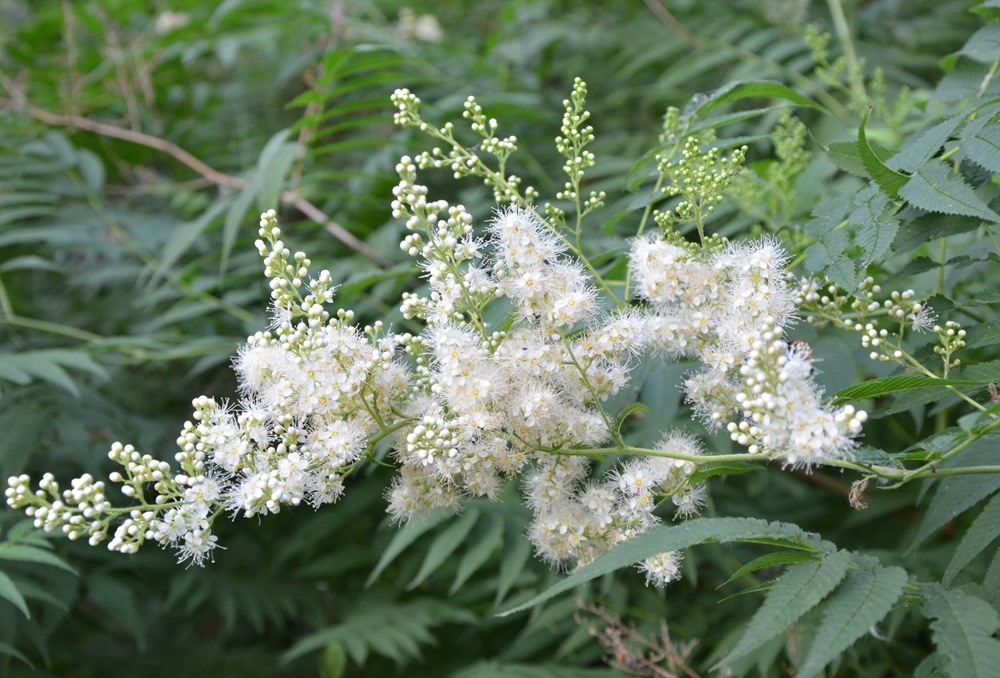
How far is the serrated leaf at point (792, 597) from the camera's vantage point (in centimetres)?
137

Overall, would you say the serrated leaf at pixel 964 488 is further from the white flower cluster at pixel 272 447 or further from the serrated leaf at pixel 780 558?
the white flower cluster at pixel 272 447

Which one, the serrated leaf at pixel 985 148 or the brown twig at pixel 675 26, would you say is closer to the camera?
the serrated leaf at pixel 985 148

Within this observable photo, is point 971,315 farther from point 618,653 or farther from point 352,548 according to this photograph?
point 352,548

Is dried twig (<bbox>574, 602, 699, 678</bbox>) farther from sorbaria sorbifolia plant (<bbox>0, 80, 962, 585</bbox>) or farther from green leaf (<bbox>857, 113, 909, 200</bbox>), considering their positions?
green leaf (<bbox>857, 113, 909, 200</bbox>)

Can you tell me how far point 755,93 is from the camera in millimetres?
2359


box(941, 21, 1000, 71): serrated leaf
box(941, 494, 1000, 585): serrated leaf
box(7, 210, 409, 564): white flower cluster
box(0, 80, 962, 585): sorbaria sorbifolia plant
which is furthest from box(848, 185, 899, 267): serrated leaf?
box(7, 210, 409, 564): white flower cluster

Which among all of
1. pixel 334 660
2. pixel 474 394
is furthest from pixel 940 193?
pixel 334 660

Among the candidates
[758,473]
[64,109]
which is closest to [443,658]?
[758,473]

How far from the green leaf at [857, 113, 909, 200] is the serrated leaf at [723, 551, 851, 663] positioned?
0.77 m

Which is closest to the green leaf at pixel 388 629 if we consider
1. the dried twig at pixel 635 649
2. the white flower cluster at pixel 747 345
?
the dried twig at pixel 635 649

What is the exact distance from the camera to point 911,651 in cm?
309

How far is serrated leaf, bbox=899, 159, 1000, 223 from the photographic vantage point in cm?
169

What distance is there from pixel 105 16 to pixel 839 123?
3911mm

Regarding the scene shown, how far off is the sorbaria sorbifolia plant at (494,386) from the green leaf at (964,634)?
23cm
